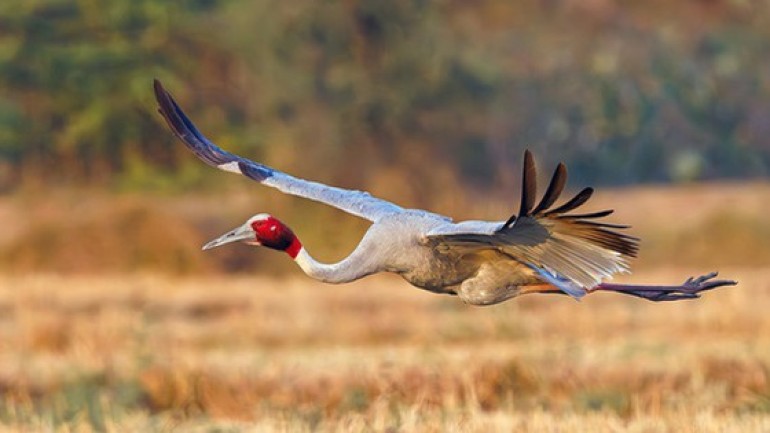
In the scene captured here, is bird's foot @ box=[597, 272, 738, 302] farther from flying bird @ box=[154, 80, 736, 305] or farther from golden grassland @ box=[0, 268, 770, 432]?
golden grassland @ box=[0, 268, 770, 432]

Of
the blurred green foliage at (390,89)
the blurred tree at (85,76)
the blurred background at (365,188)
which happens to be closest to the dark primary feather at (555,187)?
the blurred background at (365,188)

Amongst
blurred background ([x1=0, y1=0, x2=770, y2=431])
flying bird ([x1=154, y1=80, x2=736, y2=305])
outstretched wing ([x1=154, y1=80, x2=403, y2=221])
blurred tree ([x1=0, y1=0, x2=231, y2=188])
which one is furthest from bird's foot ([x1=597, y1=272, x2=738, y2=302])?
blurred tree ([x1=0, y1=0, x2=231, y2=188])

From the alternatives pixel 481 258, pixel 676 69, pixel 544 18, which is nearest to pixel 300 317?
pixel 481 258

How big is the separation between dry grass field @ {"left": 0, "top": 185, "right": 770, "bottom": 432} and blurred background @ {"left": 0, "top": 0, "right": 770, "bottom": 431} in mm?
36

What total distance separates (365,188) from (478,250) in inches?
657

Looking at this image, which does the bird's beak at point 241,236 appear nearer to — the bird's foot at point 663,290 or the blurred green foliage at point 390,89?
the bird's foot at point 663,290

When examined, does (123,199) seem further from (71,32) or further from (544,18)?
(544,18)

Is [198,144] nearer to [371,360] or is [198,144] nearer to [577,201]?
[577,201]

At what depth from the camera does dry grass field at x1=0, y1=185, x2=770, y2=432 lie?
9.26 metres

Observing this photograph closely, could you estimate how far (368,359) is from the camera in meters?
12.1

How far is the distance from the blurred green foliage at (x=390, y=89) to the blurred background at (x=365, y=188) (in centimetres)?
5

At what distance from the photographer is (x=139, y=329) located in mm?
12555

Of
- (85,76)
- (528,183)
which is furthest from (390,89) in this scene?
(528,183)

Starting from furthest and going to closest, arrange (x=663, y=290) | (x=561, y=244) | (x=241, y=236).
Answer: (x=663, y=290) < (x=241, y=236) < (x=561, y=244)
